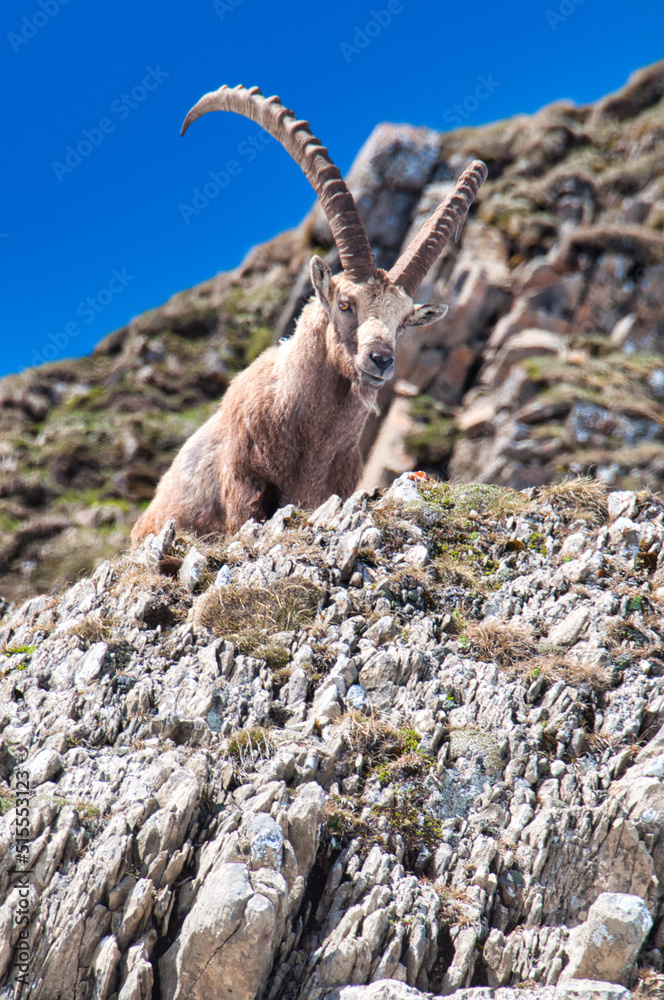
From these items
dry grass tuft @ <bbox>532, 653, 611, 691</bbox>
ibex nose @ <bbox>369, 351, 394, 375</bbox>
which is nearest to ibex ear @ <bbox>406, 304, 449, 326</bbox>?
ibex nose @ <bbox>369, 351, 394, 375</bbox>

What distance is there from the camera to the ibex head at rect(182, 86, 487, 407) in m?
9.38

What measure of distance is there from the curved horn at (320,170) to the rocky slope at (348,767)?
3.46m

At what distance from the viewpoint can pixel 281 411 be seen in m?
10.2

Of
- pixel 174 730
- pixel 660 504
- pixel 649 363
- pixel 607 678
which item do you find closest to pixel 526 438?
pixel 649 363

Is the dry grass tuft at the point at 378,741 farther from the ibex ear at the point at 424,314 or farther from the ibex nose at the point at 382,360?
the ibex ear at the point at 424,314

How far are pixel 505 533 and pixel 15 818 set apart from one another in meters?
6.18

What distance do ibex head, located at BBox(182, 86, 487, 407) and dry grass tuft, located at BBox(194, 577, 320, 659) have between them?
9.29ft

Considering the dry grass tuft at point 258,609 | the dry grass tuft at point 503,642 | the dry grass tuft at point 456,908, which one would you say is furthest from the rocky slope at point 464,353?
the dry grass tuft at point 456,908

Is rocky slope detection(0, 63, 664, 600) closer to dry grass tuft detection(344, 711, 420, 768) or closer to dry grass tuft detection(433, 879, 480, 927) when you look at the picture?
dry grass tuft detection(344, 711, 420, 768)

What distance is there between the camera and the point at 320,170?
1052 centimetres

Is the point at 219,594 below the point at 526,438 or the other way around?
below

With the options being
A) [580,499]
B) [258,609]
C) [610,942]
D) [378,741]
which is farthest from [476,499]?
[610,942]

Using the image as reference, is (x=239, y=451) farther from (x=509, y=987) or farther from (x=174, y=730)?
(x=509, y=987)

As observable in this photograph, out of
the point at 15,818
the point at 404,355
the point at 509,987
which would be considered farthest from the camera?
the point at 404,355
